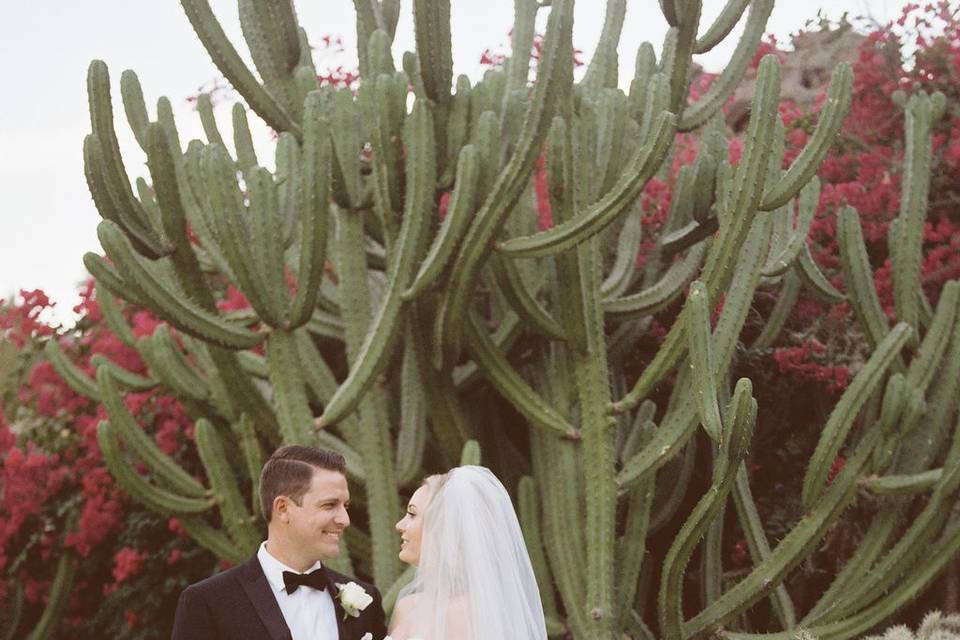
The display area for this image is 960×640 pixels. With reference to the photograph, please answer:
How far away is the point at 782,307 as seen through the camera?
7555mm

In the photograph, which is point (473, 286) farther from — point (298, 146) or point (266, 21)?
point (266, 21)

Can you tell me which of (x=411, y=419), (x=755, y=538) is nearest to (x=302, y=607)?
(x=411, y=419)

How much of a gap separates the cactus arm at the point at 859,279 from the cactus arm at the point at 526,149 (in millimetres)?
1844

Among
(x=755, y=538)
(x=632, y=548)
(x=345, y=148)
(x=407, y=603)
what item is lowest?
(x=755, y=538)

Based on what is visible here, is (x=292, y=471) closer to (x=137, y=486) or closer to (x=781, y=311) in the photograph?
(x=137, y=486)

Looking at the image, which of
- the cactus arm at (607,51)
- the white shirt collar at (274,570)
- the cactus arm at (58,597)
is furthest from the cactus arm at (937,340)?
the cactus arm at (58,597)

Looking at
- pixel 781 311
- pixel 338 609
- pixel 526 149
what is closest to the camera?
pixel 338 609

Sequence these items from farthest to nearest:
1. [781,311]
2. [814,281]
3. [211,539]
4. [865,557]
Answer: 1. [781,311]
2. [814,281]
3. [211,539]
4. [865,557]

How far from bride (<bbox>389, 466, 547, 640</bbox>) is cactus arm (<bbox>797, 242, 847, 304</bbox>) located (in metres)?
3.77

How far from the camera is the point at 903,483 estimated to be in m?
6.32

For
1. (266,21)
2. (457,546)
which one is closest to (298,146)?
(266,21)

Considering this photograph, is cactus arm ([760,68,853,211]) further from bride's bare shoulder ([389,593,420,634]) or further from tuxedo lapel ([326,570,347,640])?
tuxedo lapel ([326,570,347,640])

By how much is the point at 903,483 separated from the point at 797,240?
139cm

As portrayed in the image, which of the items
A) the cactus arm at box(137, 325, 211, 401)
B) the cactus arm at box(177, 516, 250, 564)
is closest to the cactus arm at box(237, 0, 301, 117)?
the cactus arm at box(137, 325, 211, 401)
